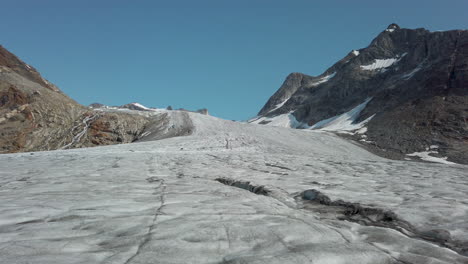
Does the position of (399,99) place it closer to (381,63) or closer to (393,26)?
(381,63)

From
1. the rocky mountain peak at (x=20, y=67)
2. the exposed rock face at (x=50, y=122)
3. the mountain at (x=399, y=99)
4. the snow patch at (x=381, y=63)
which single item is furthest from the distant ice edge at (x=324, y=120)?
the rocky mountain peak at (x=20, y=67)

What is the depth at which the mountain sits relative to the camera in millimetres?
37156

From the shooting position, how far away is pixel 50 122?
3238 cm

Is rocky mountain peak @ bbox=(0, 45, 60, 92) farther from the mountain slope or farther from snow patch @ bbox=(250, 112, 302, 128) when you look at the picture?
snow patch @ bbox=(250, 112, 302, 128)

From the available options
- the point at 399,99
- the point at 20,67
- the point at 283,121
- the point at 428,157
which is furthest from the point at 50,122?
the point at 283,121

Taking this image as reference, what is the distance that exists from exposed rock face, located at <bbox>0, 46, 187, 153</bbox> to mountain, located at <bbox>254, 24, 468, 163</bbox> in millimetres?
29625

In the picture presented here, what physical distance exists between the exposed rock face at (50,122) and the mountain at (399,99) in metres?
29.6

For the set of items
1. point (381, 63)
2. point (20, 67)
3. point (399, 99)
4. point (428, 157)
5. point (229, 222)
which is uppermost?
point (381, 63)

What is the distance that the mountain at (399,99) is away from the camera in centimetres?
3716

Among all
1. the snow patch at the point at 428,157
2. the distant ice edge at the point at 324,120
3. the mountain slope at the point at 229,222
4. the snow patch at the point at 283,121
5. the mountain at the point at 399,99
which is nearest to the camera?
the mountain slope at the point at 229,222

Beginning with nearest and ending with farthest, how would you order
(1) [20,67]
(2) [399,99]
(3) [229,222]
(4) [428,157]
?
(3) [229,222]
(4) [428,157]
(1) [20,67]
(2) [399,99]

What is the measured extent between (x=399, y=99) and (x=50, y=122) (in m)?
62.3

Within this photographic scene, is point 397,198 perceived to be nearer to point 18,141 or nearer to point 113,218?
point 113,218

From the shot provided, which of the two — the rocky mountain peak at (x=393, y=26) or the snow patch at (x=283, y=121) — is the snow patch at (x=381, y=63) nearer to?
the rocky mountain peak at (x=393, y=26)
